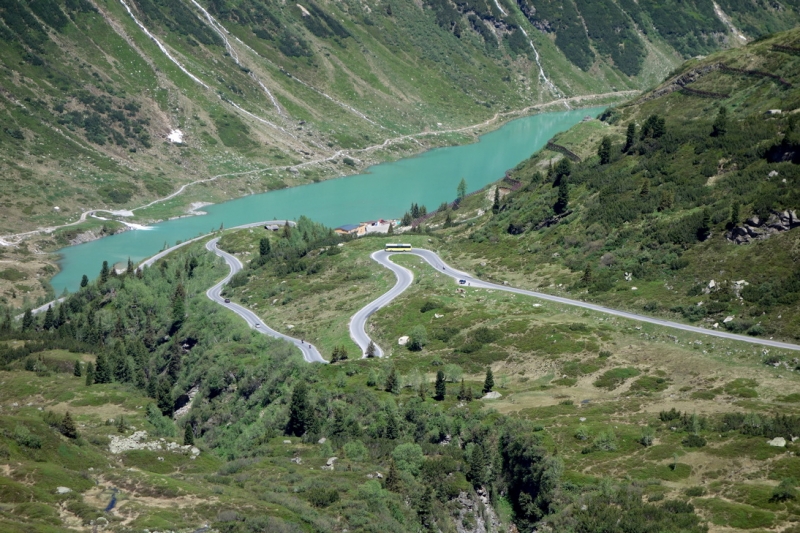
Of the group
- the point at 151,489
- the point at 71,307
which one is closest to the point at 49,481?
the point at 151,489

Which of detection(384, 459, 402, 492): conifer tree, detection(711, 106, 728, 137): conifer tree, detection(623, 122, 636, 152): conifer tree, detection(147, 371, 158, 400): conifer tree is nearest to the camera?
detection(384, 459, 402, 492): conifer tree

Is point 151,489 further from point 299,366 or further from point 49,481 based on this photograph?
point 299,366

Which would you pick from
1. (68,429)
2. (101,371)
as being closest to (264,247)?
(101,371)

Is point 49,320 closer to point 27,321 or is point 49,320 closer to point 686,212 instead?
point 27,321

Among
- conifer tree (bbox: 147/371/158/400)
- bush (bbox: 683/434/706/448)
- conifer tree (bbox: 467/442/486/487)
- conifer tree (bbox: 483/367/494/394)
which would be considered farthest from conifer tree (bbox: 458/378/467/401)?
conifer tree (bbox: 147/371/158/400)

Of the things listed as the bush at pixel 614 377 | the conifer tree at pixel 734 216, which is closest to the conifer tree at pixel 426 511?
the bush at pixel 614 377

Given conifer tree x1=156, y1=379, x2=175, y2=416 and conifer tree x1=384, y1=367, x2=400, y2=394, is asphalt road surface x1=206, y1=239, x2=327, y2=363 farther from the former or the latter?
conifer tree x1=156, y1=379, x2=175, y2=416

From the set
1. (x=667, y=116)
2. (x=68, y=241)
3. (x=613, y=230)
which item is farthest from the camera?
(x=68, y=241)
